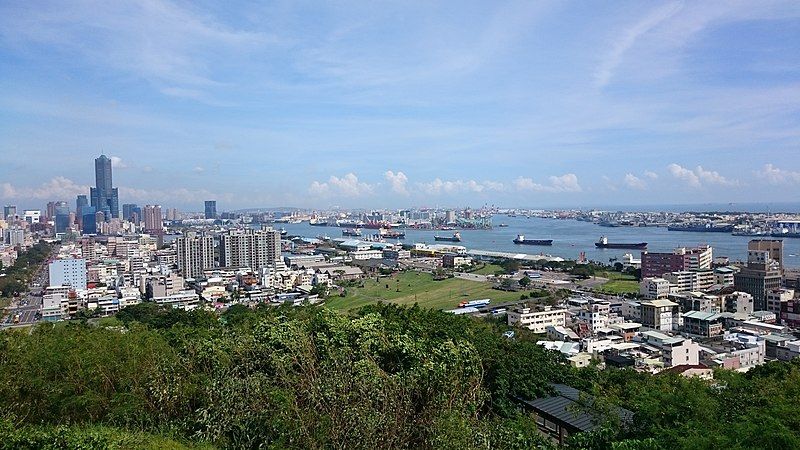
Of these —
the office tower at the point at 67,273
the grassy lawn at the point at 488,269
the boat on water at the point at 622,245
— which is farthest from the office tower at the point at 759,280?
the office tower at the point at 67,273

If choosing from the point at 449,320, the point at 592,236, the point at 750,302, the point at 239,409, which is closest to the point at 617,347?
the point at 449,320

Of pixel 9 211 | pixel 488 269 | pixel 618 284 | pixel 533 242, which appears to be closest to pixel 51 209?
pixel 9 211

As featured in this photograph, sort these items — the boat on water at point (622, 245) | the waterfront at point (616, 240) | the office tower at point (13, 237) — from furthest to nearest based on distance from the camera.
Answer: the office tower at point (13, 237) → the boat on water at point (622, 245) → the waterfront at point (616, 240)

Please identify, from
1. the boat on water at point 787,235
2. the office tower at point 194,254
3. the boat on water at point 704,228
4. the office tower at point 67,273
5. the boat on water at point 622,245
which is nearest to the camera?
the office tower at point 67,273

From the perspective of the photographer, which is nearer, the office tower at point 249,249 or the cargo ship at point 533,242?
the office tower at point 249,249

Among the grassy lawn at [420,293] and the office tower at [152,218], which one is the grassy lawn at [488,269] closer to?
the grassy lawn at [420,293]

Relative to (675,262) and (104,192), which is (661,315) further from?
(104,192)
